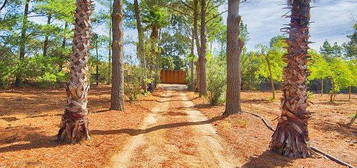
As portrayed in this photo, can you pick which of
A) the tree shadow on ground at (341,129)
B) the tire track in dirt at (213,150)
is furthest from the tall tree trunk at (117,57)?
the tree shadow on ground at (341,129)

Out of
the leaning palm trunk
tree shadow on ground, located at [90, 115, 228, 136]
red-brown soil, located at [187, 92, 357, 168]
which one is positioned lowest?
red-brown soil, located at [187, 92, 357, 168]

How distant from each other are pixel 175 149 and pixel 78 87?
2.81 m

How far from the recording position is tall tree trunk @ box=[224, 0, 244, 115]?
14445 mm

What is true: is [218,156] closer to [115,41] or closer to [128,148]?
[128,148]

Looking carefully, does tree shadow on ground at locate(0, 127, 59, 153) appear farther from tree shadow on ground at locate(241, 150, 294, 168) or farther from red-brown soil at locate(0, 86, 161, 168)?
tree shadow on ground at locate(241, 150, 294, 168)

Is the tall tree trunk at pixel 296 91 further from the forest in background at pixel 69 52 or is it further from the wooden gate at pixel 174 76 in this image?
the wooden gate at pixel 174 76

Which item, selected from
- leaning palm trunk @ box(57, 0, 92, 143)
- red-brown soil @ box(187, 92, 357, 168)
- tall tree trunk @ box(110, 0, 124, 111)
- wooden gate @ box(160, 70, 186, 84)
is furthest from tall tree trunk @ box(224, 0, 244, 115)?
wooden gate @ box(160, 70, 186, 84)

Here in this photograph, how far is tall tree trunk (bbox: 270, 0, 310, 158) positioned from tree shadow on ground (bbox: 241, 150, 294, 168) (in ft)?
0.89

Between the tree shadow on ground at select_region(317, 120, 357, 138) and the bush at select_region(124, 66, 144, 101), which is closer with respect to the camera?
the tree shadow on ground at select_region(317, 120, 357, 138)

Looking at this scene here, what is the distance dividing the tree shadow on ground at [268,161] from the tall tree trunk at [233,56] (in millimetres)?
6460

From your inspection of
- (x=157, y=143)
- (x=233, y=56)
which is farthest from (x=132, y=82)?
(x=157, y=143)

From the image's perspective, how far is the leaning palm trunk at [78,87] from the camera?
27.8 feet

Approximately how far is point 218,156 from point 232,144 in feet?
4.54

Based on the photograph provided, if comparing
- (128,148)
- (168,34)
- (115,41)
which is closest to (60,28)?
(115,41)
